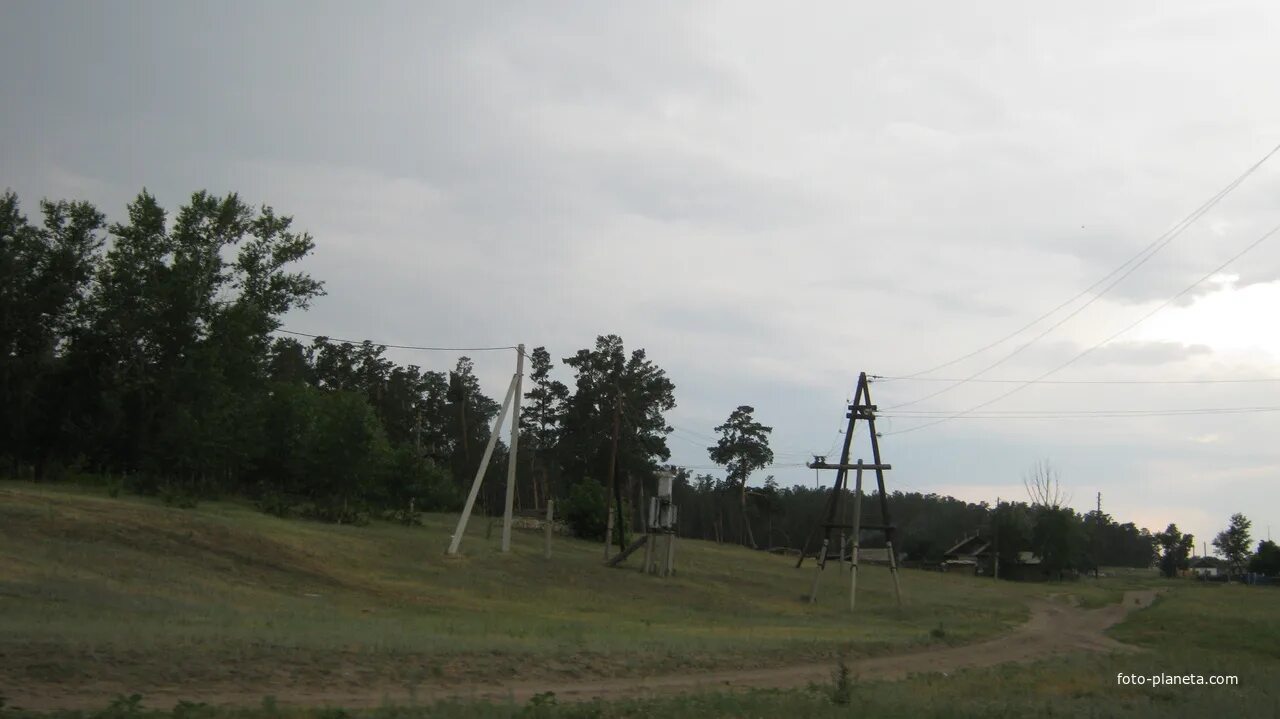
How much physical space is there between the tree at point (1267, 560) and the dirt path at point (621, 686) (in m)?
72.7

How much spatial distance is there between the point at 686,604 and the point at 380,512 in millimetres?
20693

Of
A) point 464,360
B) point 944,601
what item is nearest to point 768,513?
point 464,360

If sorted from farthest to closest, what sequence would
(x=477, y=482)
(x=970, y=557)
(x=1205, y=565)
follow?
(x=1205, y=565) → (x=970, y=557) → (x=477, y=482)

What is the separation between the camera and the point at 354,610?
85.7 ft

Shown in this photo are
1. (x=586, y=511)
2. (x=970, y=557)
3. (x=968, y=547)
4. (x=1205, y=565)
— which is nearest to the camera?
(x=586, y=511)

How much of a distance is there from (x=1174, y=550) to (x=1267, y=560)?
1138 inches

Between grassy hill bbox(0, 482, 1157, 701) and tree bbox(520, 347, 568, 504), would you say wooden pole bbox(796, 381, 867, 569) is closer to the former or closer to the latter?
grassy hill bbox(0, 482, 1157, 701)

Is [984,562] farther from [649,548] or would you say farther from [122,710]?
[122,710]

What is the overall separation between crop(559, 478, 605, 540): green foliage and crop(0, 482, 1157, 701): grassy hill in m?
9.95

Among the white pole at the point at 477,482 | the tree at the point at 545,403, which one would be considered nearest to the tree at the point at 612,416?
the tree at the point at 545,403

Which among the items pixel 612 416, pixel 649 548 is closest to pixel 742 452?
pixel 612 416

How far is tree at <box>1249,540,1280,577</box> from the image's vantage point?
8931 cm

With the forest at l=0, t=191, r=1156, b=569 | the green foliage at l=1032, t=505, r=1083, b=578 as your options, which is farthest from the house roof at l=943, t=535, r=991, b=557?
the forest at l=0, t=191, r=1156, b=569

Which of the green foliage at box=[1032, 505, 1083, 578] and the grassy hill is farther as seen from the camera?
the green foliage at box=[1032, 505, 1083, 578]
